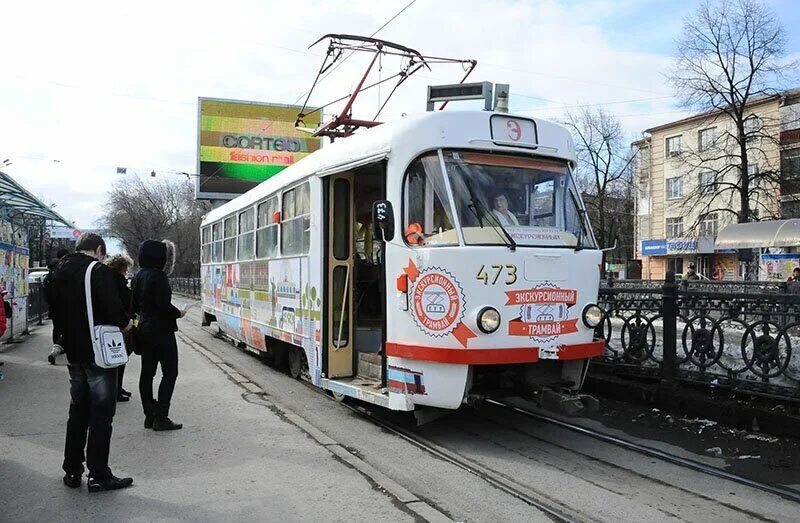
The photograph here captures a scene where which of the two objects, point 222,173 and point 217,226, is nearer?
point 217,226

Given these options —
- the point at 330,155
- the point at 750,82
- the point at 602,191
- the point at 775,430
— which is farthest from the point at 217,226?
the point at 602,191

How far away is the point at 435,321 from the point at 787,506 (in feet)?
10.1

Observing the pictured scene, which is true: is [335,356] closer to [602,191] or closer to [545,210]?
[545,210]

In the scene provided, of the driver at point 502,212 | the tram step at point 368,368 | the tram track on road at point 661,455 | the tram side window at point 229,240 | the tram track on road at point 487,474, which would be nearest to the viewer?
the tram track on road at point 487,474

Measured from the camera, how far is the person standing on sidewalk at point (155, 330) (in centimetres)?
696

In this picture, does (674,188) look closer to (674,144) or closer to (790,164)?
(674,144)

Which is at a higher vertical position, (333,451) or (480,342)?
(480,342)

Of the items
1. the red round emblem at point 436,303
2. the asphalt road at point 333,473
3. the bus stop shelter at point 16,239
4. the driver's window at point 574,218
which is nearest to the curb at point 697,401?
the asphalt road at point 333,473

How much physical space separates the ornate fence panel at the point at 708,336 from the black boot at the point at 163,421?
536cm

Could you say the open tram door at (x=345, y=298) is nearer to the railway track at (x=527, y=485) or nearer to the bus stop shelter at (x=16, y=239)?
the railway track at (x=527, y=485)

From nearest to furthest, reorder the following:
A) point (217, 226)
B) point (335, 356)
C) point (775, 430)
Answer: point (775, 430) < point (335, 356) < point (217, 226)

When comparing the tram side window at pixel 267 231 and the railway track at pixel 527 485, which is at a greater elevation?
the tram side window at pixel 267 231

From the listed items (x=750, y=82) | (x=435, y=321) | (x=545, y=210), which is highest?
(x=750, y=82)

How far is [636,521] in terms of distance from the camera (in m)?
4.65
